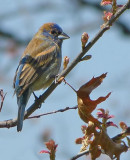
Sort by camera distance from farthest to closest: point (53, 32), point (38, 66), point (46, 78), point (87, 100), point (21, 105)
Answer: point (53, 32) < point (38, 66) < point (46, 78) < point (21, 105) < point (87, 100)

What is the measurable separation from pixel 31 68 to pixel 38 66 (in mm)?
206

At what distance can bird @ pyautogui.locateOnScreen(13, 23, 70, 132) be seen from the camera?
5.58 meters

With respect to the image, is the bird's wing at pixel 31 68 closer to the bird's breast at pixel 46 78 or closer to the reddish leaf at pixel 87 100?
the bird's breast at pixel 46 78

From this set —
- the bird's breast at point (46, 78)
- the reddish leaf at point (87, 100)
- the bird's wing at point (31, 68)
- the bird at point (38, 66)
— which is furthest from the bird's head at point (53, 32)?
the reddish leaf at point (87, 100)

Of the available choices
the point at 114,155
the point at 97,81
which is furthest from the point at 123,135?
the point at 97,81

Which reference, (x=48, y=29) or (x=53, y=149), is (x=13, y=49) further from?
(x=53, y=149)

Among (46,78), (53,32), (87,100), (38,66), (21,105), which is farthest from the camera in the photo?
(53,32)

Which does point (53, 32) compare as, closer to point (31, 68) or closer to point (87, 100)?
point (31, 68)

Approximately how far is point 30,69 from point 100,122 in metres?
2.92

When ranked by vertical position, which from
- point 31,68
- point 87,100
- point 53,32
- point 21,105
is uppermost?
point 53,32

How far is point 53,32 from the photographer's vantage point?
24.5ft

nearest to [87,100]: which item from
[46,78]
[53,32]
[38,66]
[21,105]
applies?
[21,105]

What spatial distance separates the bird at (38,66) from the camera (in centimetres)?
558

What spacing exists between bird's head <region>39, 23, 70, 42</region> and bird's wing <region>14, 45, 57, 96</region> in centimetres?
59
